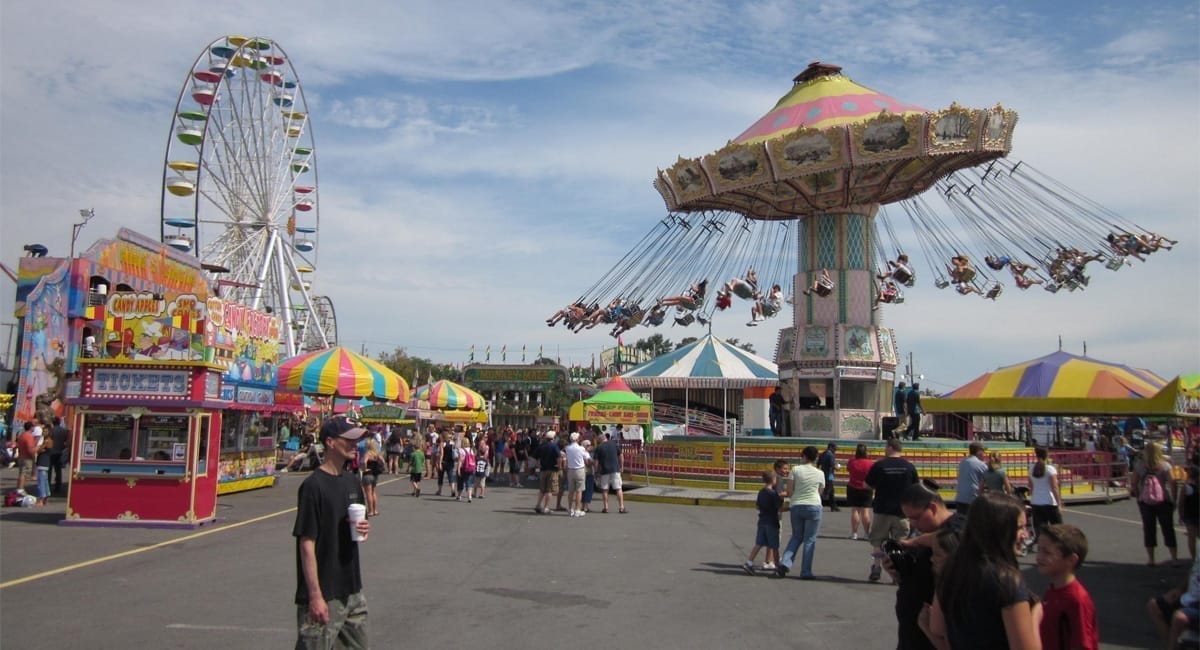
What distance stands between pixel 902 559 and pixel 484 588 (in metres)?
5.16

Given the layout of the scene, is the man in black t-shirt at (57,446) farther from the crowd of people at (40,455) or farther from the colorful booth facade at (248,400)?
the colorful booth facade at (248,400)

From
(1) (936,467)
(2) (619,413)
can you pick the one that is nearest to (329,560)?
(1) (936,467)

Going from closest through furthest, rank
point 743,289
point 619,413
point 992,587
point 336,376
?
point 992,587 → point 743,289 → point 619,413 → point 336,376

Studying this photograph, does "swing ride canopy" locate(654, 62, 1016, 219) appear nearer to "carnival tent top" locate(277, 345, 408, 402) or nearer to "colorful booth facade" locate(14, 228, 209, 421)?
"carnival tent top" locate(277, 345, 408, 402)

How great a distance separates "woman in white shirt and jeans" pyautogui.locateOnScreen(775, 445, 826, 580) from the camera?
9.23 metres

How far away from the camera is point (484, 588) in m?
8.34

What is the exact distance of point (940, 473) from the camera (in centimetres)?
1939

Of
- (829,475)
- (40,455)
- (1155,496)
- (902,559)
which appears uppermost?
(902,559)

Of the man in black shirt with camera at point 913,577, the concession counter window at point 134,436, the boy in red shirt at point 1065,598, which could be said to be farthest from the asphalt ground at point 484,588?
the boy in red shirt at point 1065,598

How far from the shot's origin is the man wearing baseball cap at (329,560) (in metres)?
4.18

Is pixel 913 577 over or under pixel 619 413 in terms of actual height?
under

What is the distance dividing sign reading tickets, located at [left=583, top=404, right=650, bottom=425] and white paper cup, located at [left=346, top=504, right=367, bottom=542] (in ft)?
67.4

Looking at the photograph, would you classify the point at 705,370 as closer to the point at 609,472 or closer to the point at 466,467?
the point at 466,467

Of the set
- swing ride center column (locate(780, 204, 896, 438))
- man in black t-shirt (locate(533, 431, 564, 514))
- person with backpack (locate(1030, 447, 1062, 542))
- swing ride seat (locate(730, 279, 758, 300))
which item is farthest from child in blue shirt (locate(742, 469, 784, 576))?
swing ride center column (locate(780, 204, 896, 438))
